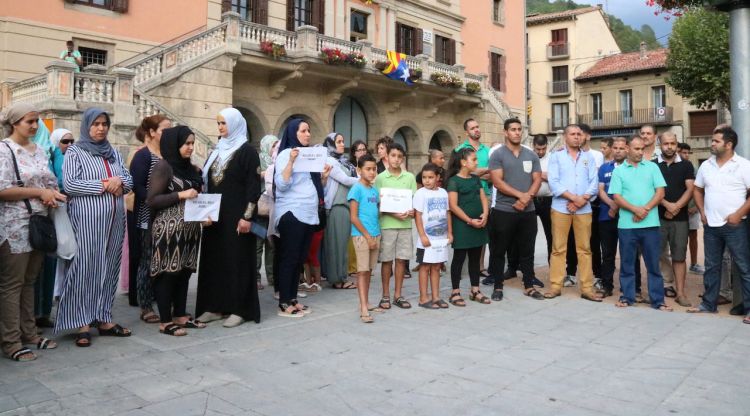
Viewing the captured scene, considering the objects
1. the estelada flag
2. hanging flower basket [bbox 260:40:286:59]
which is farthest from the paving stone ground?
the estelada flag

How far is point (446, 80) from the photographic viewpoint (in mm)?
23625

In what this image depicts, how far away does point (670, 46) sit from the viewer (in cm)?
3106

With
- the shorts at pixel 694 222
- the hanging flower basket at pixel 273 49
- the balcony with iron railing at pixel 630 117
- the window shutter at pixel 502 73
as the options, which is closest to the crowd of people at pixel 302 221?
the shorts at pixel 694 222

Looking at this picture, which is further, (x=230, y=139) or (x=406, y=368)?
(x=230, y=139)

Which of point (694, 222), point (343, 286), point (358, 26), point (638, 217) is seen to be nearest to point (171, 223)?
point (343, 286)

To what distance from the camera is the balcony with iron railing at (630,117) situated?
41.4 meters

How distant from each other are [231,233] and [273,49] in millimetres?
13040

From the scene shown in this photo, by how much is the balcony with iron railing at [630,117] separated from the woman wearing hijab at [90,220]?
42263 millimetres

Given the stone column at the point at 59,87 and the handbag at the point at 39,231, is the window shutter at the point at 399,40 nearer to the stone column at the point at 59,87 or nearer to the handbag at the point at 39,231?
the stone column at the point at 59,87

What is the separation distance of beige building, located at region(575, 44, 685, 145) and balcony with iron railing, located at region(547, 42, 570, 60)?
221 centimetres

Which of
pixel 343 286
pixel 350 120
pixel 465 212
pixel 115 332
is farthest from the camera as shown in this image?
pixel 350 120

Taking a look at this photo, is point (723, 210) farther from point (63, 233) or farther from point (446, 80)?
point (446, 80)

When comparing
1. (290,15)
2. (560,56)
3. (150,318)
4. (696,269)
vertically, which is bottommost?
Result: (150,318)

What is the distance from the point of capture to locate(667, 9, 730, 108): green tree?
27875 millimetres
